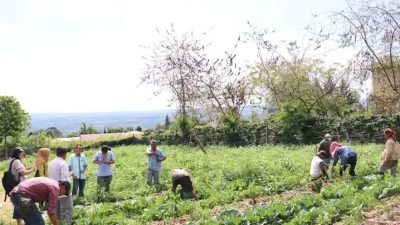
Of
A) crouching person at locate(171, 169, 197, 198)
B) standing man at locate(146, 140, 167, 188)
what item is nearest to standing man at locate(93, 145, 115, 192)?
standing man at locate(146, 140, 167, 188)

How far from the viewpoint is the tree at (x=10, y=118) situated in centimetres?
3170

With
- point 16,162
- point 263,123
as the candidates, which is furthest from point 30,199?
point 263,123

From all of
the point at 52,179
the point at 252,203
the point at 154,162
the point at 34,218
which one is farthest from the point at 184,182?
the point at 34,218

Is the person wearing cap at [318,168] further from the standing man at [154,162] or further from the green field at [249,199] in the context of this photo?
the standing man at [154,162]

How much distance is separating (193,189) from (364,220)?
16.9 feet

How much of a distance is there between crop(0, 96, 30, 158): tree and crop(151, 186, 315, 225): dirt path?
82.3 feet

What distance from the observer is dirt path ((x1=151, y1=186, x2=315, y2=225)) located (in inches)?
357

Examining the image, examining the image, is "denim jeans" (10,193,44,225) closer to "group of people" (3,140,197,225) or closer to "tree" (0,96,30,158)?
"group of people" (3,140,197,225)

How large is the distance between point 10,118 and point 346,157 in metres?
25.7

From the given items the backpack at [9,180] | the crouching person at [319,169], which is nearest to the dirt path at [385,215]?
the crouching person at [319,169]

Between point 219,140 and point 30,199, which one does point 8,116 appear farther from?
point 30,199

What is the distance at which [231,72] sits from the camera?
129ft

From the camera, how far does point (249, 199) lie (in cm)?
1077

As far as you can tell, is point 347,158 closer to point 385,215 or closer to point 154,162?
point 385,215
